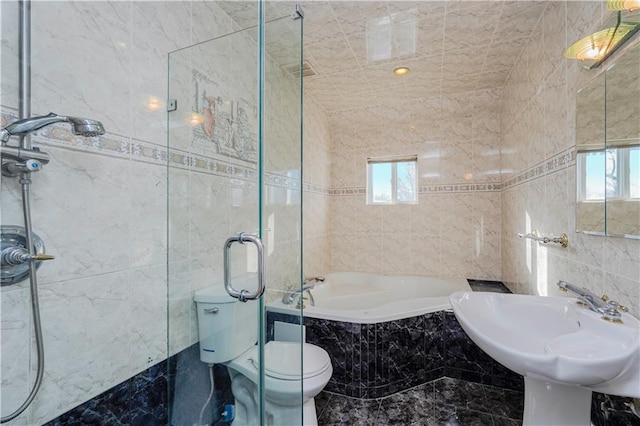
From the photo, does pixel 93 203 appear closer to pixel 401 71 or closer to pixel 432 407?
pixel 432 407

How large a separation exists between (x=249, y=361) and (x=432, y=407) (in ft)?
4.59

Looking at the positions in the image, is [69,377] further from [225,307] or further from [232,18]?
[232,18]

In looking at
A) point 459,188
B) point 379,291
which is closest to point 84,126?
point 379,291

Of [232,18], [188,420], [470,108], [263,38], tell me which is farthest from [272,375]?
[470,108]

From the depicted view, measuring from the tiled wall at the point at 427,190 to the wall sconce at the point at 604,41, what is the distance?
1.78 m

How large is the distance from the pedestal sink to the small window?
2.07 meters

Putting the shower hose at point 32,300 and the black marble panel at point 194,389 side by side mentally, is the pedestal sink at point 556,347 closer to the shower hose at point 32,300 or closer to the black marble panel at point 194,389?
the black marble panel at point 194,389

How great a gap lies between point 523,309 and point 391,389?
113cm

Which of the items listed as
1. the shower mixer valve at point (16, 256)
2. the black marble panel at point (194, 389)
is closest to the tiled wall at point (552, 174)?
the black marble panel at point (194, 389)

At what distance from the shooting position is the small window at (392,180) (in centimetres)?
347

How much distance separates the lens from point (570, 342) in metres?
1.09

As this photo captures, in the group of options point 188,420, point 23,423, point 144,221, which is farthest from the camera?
point 188,420

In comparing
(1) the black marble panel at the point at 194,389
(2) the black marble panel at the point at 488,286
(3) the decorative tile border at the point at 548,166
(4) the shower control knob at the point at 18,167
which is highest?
(3) the decorative tile border at the point at 548,166

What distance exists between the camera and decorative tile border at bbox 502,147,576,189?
5.12ft
